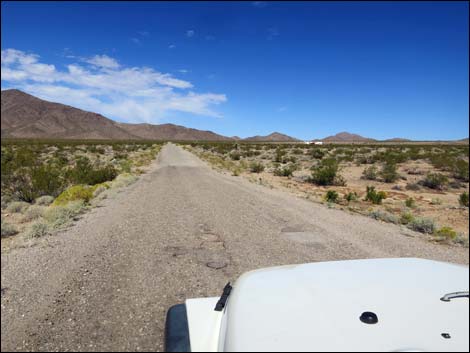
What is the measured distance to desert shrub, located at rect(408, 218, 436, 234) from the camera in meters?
8.23

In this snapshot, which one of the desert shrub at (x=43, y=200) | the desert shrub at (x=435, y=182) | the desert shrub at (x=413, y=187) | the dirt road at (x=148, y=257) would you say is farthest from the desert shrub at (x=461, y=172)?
the desert shrub at (x=43, y=200)

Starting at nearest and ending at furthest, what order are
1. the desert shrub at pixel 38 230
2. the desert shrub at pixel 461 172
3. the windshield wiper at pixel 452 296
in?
the windshield wiper at pixel 452 296 → the desert shrub at pixel 38 230 → the desert shrub at pixel 461 172

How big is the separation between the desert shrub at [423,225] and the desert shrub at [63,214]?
8.69 metres

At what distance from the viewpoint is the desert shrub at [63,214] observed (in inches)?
288

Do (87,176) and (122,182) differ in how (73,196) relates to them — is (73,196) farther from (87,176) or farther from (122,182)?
(87,176)

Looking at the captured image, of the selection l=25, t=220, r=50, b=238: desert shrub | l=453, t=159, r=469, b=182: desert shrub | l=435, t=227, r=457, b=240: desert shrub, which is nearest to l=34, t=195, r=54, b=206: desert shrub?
l=25, t=220, r=50, b=238: desert shrub

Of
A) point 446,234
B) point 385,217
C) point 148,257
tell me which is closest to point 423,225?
point 446,234

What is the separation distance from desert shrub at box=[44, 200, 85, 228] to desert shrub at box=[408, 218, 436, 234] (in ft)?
28.5

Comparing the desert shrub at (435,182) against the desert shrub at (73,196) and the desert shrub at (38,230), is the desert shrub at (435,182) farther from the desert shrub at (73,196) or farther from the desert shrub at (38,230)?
the desert shrub at (38,230)

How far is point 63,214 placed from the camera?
7.89m

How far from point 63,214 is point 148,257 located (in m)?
3.78

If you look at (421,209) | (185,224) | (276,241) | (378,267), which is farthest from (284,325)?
(421,209)

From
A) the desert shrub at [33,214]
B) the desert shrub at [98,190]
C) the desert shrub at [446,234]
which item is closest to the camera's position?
the desert shrub at [446,234]

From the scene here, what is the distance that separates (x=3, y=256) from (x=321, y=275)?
5574 millimetres
